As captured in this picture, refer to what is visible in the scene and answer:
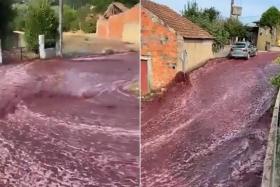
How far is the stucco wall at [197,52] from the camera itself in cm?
144

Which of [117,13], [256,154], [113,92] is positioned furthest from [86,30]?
[256,154]

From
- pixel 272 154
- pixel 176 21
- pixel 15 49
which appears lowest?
pixel 272 154

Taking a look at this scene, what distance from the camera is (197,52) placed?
146 cm

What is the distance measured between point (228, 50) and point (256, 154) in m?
0.33

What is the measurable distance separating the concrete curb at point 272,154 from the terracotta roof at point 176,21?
324 millimetres

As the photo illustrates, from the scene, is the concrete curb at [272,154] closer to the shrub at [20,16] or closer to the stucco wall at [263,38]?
the stucco wall at [263,38]

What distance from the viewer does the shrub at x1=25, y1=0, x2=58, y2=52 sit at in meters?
1.59

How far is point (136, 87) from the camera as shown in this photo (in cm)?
149

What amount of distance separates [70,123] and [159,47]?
418 millimetres

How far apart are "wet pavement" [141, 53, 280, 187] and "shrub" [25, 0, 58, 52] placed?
1.43 feet

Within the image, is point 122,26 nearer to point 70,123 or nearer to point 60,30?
point 60,30

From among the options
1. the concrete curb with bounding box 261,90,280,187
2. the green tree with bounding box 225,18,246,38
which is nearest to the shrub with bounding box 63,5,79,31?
the green tree with bounding box 225,18,246,38

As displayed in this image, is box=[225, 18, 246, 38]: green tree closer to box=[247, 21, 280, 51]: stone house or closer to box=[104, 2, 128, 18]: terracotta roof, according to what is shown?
box=[247, 21, 280, 51]: stone house

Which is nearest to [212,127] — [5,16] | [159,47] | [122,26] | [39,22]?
[159,47]
